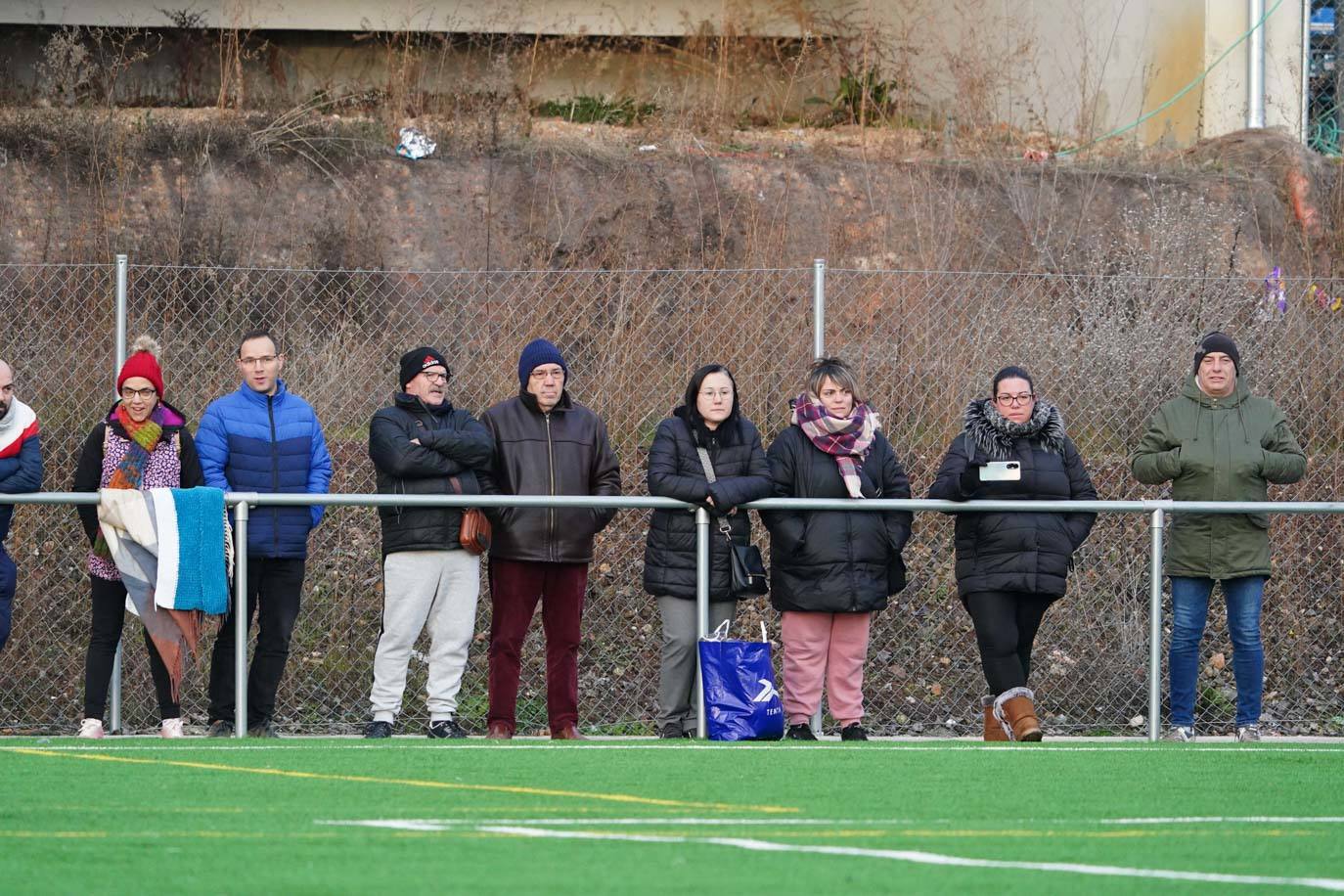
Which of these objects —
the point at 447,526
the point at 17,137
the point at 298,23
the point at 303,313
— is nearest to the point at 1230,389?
the point at 447,526

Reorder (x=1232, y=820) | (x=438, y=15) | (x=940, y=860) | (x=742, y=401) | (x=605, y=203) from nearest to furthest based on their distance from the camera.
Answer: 1. (x=940, y=860)
2. (x=1232, y=820)
3. (x=742, y=401)
4. (x=605, y=203)
5. (x=438, y=15)

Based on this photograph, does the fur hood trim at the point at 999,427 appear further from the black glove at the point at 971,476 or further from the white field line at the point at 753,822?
the white field line at the point at 753,822

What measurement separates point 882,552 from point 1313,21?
1004 centimetres

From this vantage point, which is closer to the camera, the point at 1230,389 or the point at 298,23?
the point at 1230,389

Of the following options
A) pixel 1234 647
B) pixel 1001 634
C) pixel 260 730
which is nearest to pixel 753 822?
pixel 1001 634

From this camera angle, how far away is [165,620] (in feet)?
28.7

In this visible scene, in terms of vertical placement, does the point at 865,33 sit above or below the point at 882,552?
above

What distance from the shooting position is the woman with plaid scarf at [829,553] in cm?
888

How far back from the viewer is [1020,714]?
873 cm

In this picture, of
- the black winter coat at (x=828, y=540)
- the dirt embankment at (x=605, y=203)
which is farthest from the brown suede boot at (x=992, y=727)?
the dirt embankment at (x=605, y=203)

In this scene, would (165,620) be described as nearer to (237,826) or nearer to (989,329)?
(237,826)

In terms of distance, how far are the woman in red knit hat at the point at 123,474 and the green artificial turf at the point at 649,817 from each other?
80cm

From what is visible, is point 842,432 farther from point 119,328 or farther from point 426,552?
point 119,328

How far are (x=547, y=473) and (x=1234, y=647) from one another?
3379 mm
